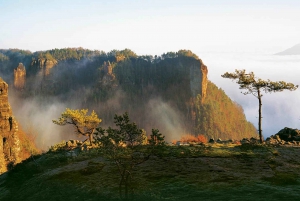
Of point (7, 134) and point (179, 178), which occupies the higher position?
point (179, 178)

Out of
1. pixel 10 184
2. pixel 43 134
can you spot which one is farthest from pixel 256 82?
pixel 43 134

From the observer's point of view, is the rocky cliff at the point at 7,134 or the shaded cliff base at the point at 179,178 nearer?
the shaded cliff base at the point at 179,178

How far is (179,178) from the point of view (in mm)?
21312

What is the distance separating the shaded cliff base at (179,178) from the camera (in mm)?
18516

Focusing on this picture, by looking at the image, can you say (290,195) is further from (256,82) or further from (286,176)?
(256,82)

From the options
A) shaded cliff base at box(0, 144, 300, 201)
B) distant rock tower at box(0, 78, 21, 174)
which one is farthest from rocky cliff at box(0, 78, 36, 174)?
shaded cliff base at box(0, 144, 300, 201)

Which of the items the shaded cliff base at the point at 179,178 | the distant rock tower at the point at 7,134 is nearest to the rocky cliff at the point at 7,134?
the distant rock tower at the point at 7,134

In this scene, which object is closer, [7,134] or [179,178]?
[179,178]

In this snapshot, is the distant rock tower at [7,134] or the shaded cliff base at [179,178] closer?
the shaded cliff base at [179,178]

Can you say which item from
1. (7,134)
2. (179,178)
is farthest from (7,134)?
(179,178)

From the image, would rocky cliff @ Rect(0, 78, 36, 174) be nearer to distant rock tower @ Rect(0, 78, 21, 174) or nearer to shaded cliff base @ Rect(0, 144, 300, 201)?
distant rock tower @ Rect(0, 78, 21, 174)

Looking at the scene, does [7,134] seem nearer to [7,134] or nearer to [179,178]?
[7,134]

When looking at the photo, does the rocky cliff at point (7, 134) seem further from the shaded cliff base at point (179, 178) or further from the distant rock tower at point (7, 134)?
the shaded cliff base at point (179, 178)

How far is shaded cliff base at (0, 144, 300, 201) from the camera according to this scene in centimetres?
1852
